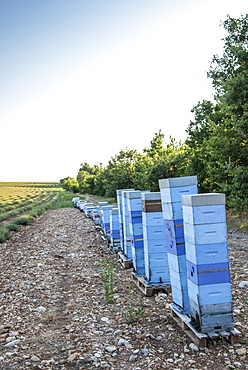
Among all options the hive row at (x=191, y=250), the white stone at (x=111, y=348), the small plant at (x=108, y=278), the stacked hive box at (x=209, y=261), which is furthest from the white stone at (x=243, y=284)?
the white stone at (x=111, y=348)

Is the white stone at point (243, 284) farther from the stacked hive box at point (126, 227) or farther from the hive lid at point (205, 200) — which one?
the stacked hive box at point (126, 227)

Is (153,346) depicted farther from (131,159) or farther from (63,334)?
(131,159)

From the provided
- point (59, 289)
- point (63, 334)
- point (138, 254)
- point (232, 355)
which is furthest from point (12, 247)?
point (232, 355)

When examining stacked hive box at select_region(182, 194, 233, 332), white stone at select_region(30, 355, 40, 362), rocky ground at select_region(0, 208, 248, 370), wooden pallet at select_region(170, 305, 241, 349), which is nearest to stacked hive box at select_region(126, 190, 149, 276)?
rocky ground at select_region(0, 208, 248, 370)

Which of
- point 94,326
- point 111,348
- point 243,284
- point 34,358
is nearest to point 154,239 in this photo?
point 94,326

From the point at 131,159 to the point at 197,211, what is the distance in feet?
149

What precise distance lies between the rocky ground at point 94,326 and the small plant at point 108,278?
6.6 inches

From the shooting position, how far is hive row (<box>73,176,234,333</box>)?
4.98 m

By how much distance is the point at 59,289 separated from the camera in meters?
9.12

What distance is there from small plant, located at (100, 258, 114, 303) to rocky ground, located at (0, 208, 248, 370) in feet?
0.55

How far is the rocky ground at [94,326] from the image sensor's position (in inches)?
194

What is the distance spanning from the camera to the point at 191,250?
16.8ft

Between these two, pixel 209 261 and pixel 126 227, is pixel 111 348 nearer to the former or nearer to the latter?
pixel 209 261

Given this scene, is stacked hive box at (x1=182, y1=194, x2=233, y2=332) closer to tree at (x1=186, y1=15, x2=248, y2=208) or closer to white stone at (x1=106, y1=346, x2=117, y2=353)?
white stone at (x1=106, y1=346, x2=117, y2=353)
